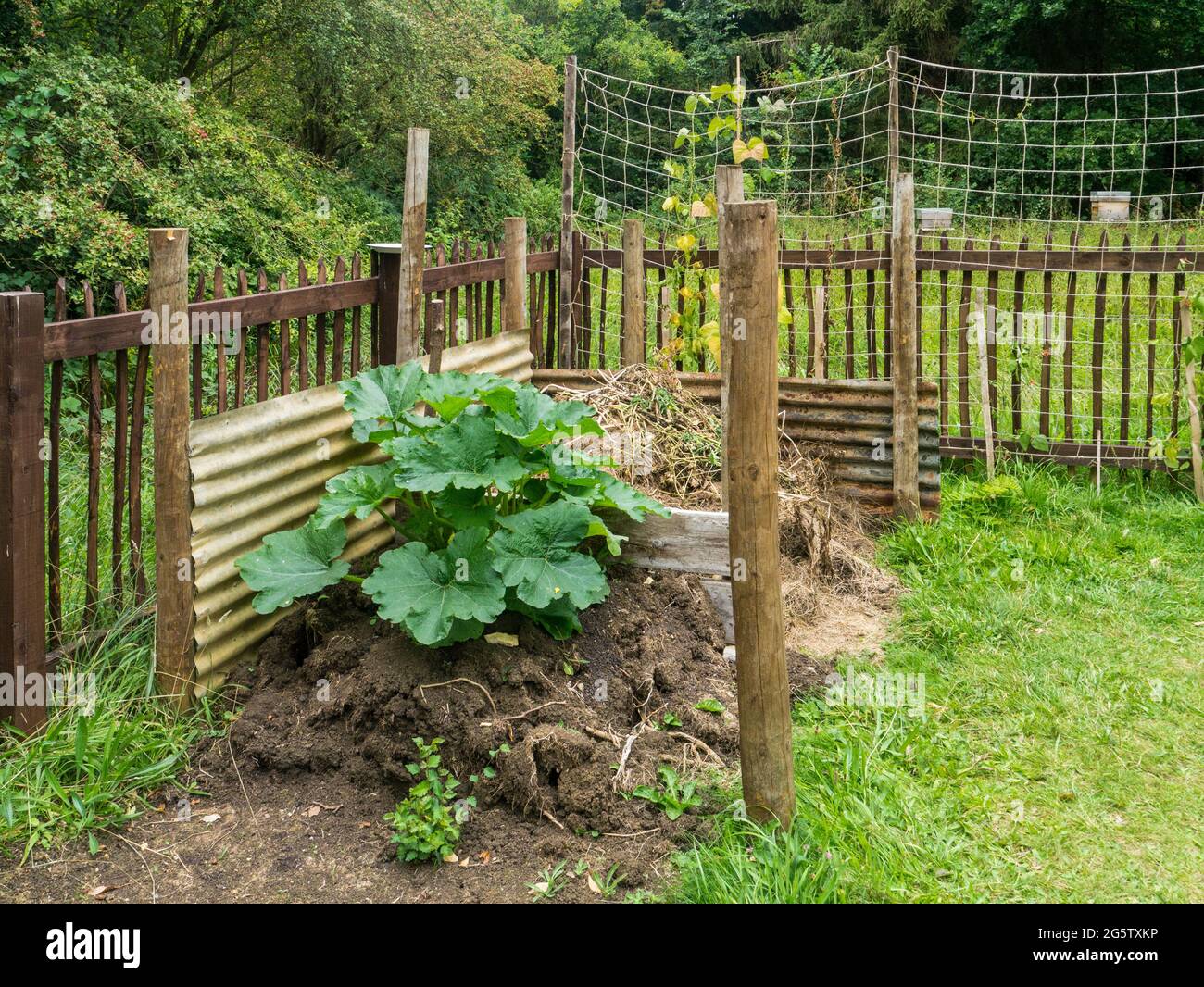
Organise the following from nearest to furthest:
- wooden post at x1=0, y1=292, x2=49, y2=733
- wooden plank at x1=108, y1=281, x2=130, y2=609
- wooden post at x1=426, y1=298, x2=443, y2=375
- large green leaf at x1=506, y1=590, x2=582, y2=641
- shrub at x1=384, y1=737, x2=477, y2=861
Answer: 1. shrub at x1=384, y1=737, x2=477, y2=861
2. wooden post at x1=0, y1=292, x2=49, y2=733
3. wooden plank at x1=108, y1=281, x2=130, y2=609
4. large green leaf at x1=506, y1=590, x2=582, y2=641
5. wooden post at x1=426, y1=298, x2=443, y2=375

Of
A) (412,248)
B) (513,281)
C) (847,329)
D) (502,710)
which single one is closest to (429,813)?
(502,710)

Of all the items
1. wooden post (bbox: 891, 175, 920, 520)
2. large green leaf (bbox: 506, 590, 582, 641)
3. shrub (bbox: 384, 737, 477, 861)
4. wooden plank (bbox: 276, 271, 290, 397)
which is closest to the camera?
shrub (bbox: 384, 737, 477, 861)

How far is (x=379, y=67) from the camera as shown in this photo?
54.2 ft

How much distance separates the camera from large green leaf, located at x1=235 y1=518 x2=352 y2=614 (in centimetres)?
457

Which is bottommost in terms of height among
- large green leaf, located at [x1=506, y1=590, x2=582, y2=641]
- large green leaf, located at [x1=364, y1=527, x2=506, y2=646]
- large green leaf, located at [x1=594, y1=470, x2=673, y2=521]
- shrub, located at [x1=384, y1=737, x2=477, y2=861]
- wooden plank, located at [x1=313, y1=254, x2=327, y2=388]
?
shrub, located at [x1=384, y1=737, x2=477, y2=861]

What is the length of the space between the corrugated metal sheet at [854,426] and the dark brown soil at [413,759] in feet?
9.78

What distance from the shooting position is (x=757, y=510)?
11.9 ft

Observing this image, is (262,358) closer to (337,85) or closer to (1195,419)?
(1195,419)

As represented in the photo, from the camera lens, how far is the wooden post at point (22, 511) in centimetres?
396

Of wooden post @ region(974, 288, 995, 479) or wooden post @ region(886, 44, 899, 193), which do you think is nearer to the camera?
wooden post @ region(886, 44, 899, 193)

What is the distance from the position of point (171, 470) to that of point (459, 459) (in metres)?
1.12

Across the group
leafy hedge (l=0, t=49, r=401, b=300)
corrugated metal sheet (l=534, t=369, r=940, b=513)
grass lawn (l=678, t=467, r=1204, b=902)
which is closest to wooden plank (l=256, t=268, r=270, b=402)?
grass lawn (l=678, t=467, r=1204, b=902)

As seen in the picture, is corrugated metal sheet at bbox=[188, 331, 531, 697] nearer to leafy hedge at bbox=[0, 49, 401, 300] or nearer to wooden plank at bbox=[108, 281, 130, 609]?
wooden plank at bbox=[108, 281, 130, 609]

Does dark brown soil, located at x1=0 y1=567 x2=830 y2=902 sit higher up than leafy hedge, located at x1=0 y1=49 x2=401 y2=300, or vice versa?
leafy hedge, located at x1=0 y1=49 x2=401 y2=300
